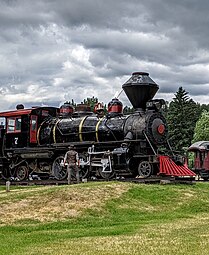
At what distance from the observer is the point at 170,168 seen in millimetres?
23188

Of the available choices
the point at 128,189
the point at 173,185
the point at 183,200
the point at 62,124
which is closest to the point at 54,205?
the point at 128,189

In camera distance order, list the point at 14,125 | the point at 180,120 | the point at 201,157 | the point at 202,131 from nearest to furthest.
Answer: the point at 14,125 < the point at 201,157 < the point at 180,120 < the point at 202,131

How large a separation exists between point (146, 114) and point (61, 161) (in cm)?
531

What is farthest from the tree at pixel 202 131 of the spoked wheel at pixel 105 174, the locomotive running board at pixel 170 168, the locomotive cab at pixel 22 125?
the locomotive running board at pixel 170 168

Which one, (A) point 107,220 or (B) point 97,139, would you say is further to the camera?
(B) point 97,139

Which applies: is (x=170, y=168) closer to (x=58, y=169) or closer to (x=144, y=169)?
(x=144, y=169)

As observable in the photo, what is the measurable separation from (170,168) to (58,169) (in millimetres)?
6497

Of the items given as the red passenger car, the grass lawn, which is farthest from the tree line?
the grass lawn

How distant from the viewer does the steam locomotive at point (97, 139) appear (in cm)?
2398

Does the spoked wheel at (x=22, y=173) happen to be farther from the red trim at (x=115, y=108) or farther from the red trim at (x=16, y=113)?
the red trim at (x=115, y=108)

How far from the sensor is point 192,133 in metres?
80.1

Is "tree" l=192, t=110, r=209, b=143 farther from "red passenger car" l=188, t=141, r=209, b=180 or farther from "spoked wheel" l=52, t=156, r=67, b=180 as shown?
"spoked wheel" l=52, t=156, r=67, b=180

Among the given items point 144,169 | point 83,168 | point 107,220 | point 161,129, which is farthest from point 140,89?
point 107,220

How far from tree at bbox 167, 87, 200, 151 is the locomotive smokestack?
46.1 m
